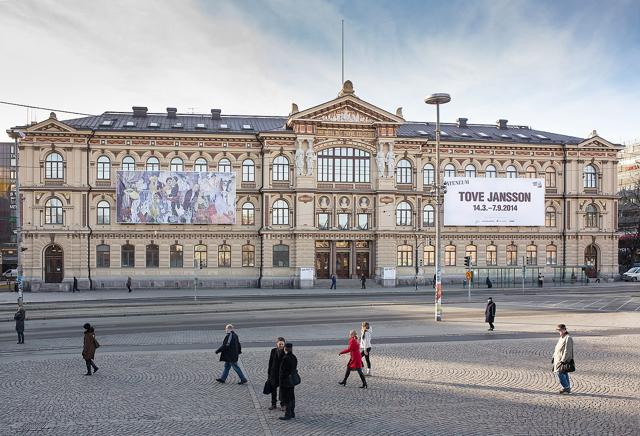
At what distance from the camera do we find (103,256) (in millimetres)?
55594

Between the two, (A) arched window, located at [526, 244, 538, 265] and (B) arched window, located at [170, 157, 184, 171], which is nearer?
(B) arched window, located at [170, 157, 184, 171]

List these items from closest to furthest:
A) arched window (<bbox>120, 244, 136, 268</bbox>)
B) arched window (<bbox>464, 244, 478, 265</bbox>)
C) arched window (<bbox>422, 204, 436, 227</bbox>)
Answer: arched window (<bbox>120, 244, 136, 268</bbox>), arched window (<bbox>422, 204, 436, 227</bbox>), arched window (<bbox>464, 244, 478, 265</bbox>)

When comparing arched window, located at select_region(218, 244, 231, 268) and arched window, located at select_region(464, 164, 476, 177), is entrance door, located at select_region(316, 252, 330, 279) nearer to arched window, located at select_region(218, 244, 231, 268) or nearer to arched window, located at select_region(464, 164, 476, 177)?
arched window, located at select_region(218, 244, 231, 268)

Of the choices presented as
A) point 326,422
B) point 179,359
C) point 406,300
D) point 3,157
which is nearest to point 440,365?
point 326,422

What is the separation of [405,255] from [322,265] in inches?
369

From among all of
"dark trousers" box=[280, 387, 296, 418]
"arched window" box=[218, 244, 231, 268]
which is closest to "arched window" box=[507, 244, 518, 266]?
"arched window" box=[218, 244, 231, 268]

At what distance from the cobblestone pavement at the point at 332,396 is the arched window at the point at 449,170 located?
39.9 m

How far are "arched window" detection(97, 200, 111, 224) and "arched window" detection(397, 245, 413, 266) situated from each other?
103ft

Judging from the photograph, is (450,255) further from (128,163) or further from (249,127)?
(128,163)

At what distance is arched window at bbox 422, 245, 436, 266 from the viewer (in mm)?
60469

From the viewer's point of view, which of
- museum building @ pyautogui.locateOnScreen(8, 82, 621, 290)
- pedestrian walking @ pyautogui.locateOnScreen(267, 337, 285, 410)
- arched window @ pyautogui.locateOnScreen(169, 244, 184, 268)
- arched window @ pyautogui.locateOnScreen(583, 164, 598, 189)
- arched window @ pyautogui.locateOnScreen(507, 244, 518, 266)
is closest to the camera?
pedestrian walking @ pyautogui.locateOnScreen(267, 337, 285, 410)

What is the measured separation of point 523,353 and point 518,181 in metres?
42.5

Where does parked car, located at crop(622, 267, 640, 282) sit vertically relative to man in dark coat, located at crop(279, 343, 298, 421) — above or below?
below

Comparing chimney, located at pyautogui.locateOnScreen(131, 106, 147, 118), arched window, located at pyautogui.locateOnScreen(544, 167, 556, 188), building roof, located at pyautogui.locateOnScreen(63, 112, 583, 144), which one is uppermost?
chimney, located at pyautogui.locateOnScreen(131, 106, 147, 118)
